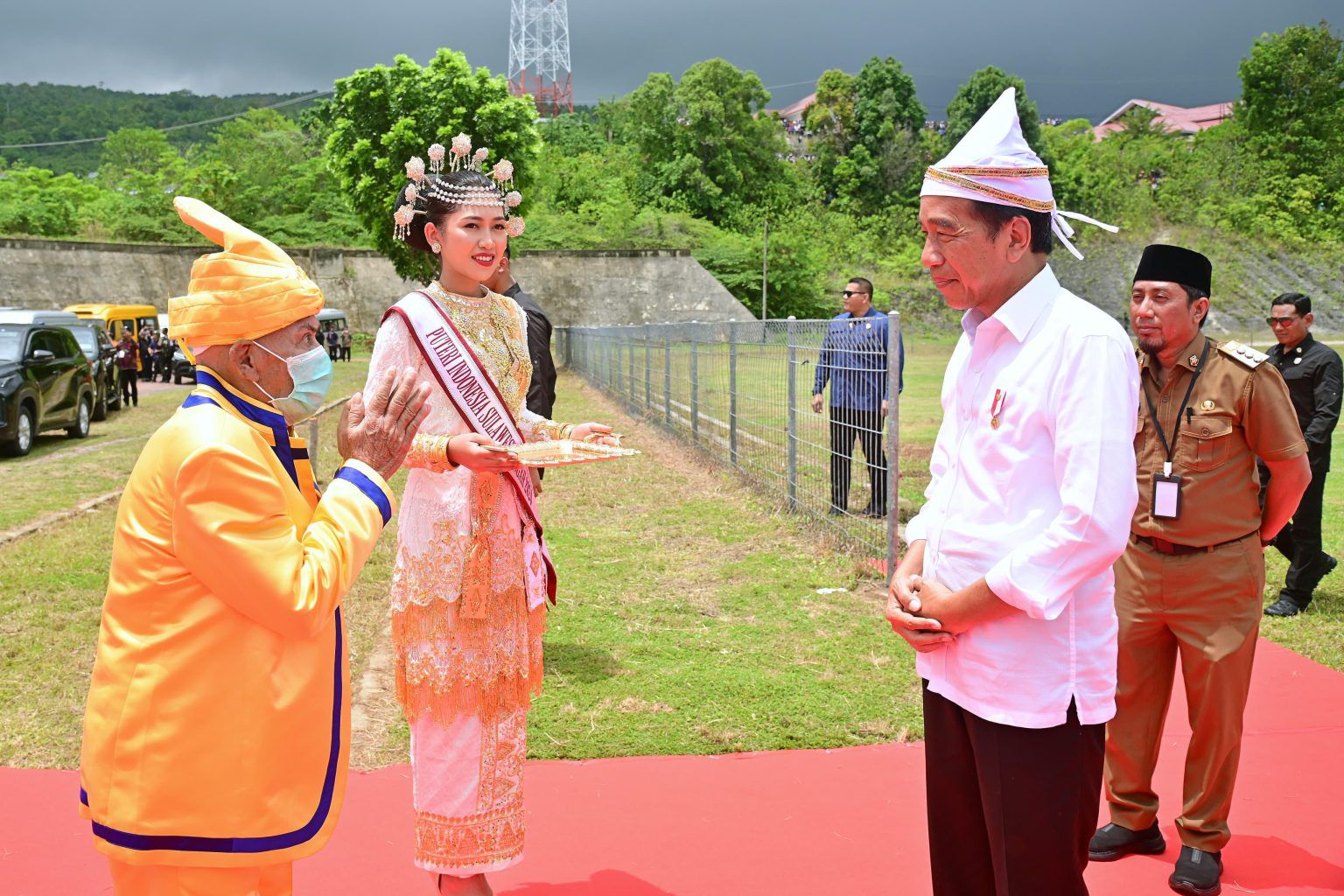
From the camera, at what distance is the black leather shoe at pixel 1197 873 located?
318 cm

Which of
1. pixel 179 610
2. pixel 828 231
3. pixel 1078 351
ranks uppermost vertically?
pixel 828 231

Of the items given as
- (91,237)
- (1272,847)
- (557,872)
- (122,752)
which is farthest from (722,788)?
(91,237)

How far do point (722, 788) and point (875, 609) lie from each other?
101 inches

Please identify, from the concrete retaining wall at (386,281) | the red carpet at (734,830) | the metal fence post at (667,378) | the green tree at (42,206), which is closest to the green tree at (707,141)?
the concrete retaining wall at (386,281)

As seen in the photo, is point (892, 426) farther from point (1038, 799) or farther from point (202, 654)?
point (202, 654)

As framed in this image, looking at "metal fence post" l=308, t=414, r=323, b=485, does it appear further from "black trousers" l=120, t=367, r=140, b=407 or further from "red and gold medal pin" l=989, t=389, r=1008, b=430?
"black trousers" l=120, t=367, r=140, b=407

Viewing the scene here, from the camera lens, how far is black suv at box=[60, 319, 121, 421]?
17797 mm

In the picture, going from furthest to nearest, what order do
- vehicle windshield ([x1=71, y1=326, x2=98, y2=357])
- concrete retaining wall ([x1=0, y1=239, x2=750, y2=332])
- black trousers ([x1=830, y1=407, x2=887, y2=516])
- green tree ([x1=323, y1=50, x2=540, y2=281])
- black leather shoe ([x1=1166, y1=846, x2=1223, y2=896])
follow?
1. concrete retaining wall ([x1=0, y1=239, x2=750, y2=332])
2. green tree ([x1=323, y1=50, x2=540, y2=281])
3. vehicle windshield ([x1=71, y1=326, x2=98, y2=357])
4. black trousers ([x1=830, y1=407, x2=887, y2=516])
5. black leather shoe ([x1=1166, y1=846, x2=1223, y2=896])

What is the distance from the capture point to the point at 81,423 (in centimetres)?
1584

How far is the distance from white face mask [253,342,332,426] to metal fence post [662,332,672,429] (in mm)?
12649

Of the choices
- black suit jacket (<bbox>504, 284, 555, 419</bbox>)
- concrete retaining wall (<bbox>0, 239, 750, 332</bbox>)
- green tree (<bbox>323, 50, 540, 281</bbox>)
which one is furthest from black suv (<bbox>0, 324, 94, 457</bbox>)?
concrete retaining wall (<bbox>0, 239, 750, 332</bbox>)

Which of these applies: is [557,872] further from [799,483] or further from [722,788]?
[799,483]

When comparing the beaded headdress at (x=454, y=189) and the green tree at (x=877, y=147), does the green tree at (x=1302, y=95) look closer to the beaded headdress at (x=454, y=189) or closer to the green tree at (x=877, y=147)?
the green tree at (x=877, y=147)

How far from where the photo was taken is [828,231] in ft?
186
